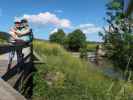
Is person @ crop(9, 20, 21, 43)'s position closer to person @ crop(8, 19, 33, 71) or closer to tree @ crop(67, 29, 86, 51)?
person @ crop(8, 19, 33, 71)

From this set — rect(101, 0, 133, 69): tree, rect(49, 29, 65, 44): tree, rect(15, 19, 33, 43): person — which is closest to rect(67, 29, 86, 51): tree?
rect(49, 29, 65, 44): tree

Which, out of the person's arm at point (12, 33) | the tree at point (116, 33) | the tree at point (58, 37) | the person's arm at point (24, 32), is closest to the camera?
the person's arm at point (12, 33)

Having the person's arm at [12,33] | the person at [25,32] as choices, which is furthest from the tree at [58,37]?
the person's arm at [12,33]

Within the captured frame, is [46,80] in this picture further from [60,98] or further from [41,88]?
[60,98]

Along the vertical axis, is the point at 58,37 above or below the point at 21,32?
above

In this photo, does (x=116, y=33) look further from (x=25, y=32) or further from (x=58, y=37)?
(x=25, y=32)

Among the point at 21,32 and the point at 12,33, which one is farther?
the point at 21,32

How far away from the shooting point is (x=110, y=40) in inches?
1788

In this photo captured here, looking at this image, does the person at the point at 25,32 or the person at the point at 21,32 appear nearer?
the person at the point at 21,32

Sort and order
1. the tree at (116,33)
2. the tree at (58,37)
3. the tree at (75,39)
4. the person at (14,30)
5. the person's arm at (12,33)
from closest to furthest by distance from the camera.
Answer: the person at (14,30)
the person's arm at (12,33)
the tree at (116,33)
the tree at (58,37)
the tree at (75,39)

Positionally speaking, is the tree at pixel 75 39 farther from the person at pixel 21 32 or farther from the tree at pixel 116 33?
the person at pixel 21 32

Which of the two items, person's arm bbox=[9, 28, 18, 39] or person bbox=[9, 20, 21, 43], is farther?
person's arm bbox=[9, 28, 18, 39]

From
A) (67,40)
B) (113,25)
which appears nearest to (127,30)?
(113,25)

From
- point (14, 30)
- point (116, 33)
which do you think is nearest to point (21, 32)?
point (14, 30)
